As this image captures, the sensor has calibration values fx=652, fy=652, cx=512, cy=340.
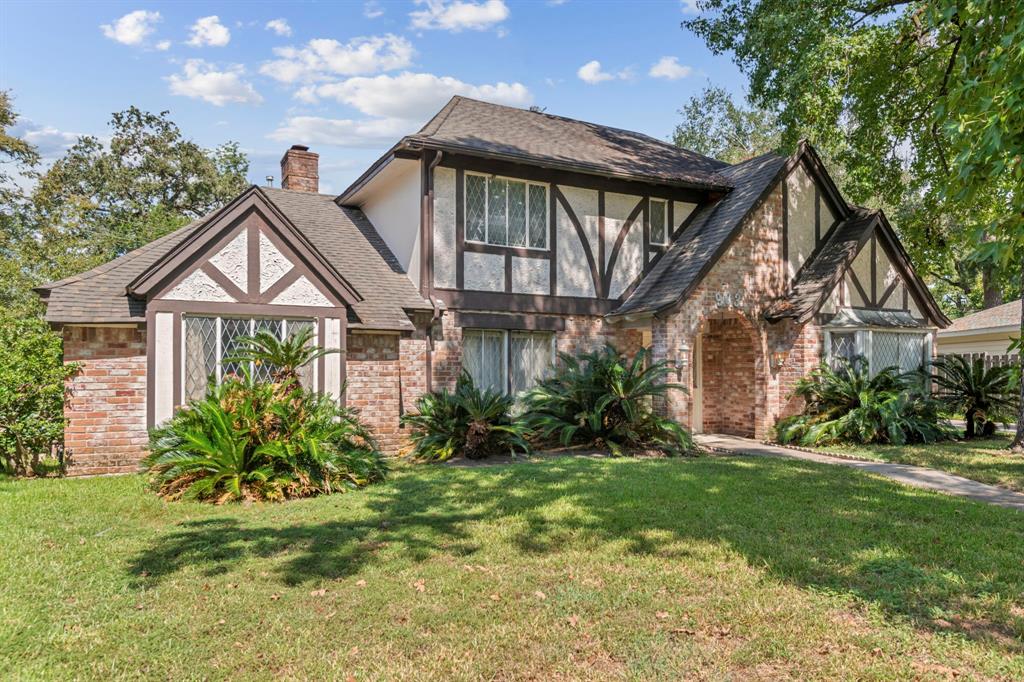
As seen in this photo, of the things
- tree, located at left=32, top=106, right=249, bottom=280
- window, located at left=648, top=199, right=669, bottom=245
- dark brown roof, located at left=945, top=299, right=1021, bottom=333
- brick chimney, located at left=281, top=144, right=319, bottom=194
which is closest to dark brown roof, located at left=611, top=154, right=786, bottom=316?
window, located at left=648, top=199, right=669, bottom=245

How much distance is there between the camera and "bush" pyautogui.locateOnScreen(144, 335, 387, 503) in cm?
757

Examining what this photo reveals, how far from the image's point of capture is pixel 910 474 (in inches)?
355

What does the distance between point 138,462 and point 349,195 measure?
24.9 feet

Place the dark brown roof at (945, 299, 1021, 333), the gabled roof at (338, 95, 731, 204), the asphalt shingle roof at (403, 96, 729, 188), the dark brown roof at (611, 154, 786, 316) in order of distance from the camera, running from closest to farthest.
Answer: the gabled roof at (338, 95, 731, 204) < the asphalt shingle roof at (403, 96, 729, 188) < the dark brown roof at (611, 154, 786, 316) < the dark brown roof at (945, 299, 1021, 333)

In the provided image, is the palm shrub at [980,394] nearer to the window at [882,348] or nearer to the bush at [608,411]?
the window at [882,348]

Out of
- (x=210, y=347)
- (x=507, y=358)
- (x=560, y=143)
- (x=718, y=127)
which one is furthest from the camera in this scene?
(x=718, y=127)

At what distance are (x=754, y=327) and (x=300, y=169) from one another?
11.4 meters

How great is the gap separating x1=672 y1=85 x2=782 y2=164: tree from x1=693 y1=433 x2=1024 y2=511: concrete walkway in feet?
96.3

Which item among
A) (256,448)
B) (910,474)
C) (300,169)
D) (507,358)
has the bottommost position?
(910,474)

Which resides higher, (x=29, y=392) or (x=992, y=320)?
(x=992, y=320)

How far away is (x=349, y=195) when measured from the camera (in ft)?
48.8

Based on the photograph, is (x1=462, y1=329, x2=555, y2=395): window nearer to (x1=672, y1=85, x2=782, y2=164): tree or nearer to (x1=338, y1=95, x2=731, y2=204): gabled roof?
(x1=338, y1=95, x2=731, y2=204): gabled roof

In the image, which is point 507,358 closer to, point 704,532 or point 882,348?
point 704,532

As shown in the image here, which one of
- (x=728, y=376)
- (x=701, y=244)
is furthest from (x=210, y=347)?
(x=728, y=376)
